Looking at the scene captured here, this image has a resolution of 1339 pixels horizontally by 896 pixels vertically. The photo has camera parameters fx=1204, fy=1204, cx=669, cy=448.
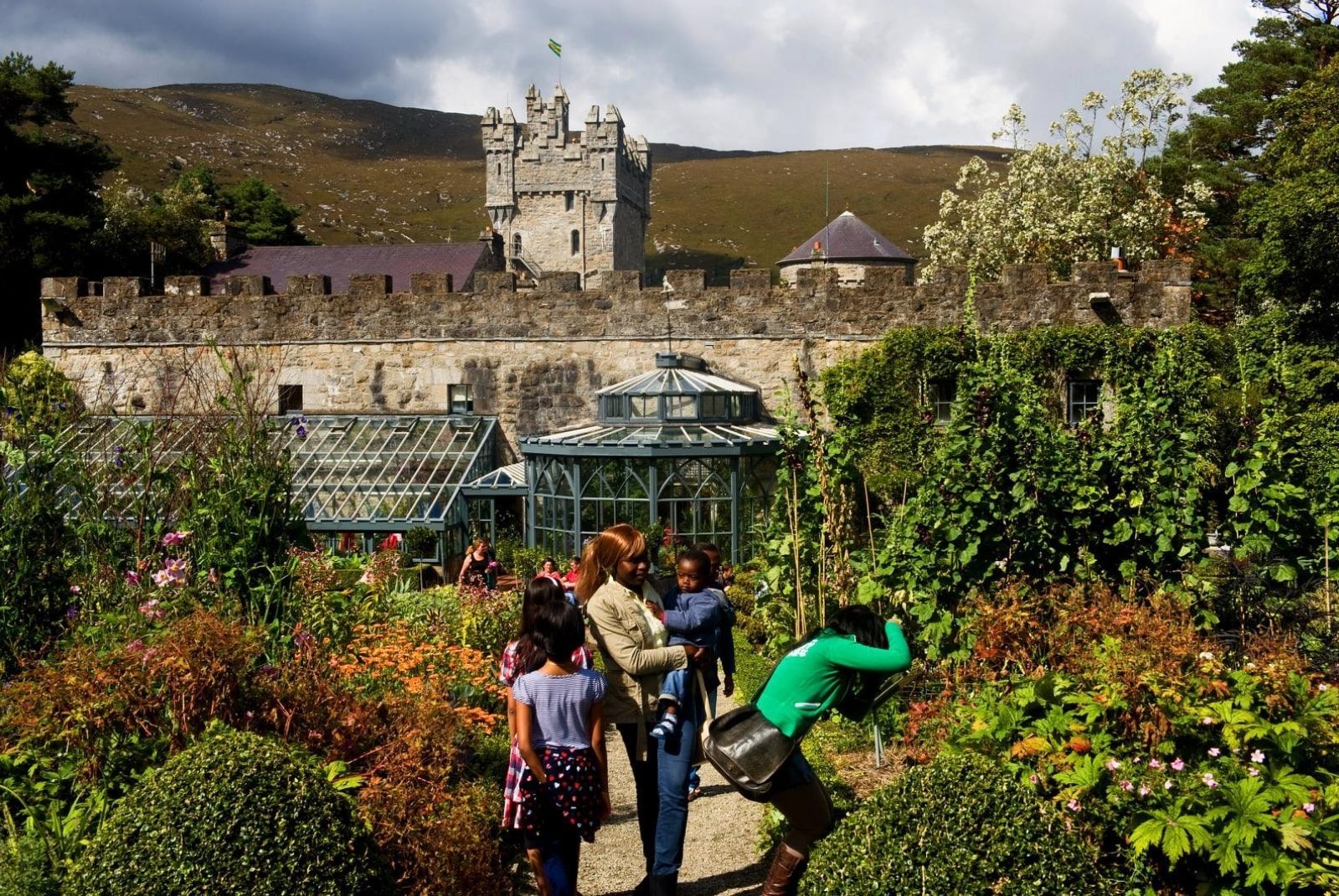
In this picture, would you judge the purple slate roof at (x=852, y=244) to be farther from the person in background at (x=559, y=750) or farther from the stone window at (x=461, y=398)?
the person in background at (x=559, y=750)

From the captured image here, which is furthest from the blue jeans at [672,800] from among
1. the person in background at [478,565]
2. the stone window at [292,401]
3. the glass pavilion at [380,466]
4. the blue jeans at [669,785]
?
the stone window at [292,401]

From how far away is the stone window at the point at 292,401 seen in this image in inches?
763

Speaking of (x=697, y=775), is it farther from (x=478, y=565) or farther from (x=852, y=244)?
(x=852, y=244)

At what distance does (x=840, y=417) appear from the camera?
35.3ft

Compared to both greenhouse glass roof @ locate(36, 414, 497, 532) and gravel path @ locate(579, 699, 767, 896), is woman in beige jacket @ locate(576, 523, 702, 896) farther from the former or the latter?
greenhouse glass roof @ locate(36, 414, 497, 532)

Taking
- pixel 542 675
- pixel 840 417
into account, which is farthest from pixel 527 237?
pixel 542 675

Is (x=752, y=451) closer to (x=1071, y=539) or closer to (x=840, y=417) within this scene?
(x=840, y=417)

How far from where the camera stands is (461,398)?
744 inches

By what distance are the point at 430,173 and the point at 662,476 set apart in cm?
12949

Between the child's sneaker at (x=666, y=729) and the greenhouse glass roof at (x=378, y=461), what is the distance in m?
11.3

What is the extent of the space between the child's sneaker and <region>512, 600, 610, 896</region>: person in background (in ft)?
1.12

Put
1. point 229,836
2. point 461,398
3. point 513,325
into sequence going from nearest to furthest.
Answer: point 229,836, point 513,325, point 461,398

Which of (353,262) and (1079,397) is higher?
(353,262)

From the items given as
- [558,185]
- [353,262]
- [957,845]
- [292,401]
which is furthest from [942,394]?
[558,185]
